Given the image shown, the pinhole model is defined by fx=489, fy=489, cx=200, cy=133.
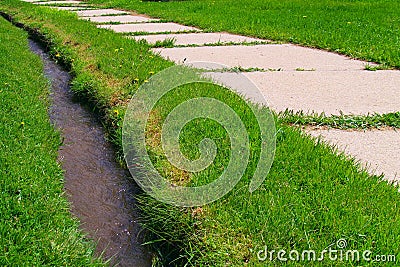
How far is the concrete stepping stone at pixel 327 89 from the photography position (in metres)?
3.75

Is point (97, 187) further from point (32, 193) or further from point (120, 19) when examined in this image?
point (120, 19)

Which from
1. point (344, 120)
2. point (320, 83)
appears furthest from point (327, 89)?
point (344, 120)

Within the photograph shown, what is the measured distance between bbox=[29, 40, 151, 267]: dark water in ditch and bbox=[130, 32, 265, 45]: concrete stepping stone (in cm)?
255

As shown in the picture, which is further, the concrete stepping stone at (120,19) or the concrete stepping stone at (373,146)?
the concrete stepping stone at (120,19)

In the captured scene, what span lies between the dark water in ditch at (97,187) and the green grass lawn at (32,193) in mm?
89

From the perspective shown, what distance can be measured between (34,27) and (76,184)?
5314 mm

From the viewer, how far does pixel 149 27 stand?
795 cm

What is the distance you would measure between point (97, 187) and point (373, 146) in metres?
1.71

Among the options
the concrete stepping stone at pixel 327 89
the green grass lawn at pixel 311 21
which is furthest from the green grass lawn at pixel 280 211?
the green grass lawn at pixel 311 21

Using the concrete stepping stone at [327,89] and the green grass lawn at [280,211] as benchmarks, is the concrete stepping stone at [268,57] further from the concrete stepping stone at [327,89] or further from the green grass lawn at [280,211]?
the green grass lawn at [280,211]

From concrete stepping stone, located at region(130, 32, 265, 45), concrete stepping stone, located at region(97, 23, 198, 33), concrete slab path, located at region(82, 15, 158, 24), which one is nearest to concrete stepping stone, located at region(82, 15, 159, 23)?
concrete slab path, located at region(82, 15, 158, 24)

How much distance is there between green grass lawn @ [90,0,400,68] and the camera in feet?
19.6

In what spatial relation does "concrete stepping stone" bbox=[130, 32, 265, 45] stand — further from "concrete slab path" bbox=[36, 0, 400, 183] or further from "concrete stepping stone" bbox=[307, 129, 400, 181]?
"concrete stepping stone" bbox=[307, 129, 400, 181]

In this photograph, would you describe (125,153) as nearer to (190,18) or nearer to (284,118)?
(284,118)
